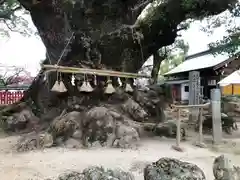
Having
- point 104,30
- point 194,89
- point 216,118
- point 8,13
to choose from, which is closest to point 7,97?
point 8,13

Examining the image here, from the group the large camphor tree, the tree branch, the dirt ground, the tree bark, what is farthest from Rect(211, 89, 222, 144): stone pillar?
the tree branch

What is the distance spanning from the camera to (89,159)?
19.3 ft

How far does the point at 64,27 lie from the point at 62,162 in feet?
15.1

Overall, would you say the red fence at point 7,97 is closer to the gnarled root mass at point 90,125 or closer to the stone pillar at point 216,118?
the gnarled root mass at point 90,125

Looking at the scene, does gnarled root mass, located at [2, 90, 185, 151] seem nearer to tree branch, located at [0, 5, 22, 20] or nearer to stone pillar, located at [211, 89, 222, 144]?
stone pillar, located at [211, 89, 222, 144]

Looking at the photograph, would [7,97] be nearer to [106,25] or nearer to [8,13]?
[8,13]

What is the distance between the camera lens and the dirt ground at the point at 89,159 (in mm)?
5059

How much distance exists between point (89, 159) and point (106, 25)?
425 cm

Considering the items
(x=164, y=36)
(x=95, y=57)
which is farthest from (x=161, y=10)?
(x=95, y=57)

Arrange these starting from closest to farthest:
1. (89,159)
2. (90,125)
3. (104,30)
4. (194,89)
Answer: (89,159)
(90,125)
(104,30)
(194,89)

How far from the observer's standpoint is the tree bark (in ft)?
27.4

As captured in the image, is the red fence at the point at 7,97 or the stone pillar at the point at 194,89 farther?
the red fence at the point at 7,97

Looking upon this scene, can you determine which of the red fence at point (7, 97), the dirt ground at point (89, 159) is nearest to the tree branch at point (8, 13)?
the red fence at point (7, 97)

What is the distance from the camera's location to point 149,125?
8.73m
